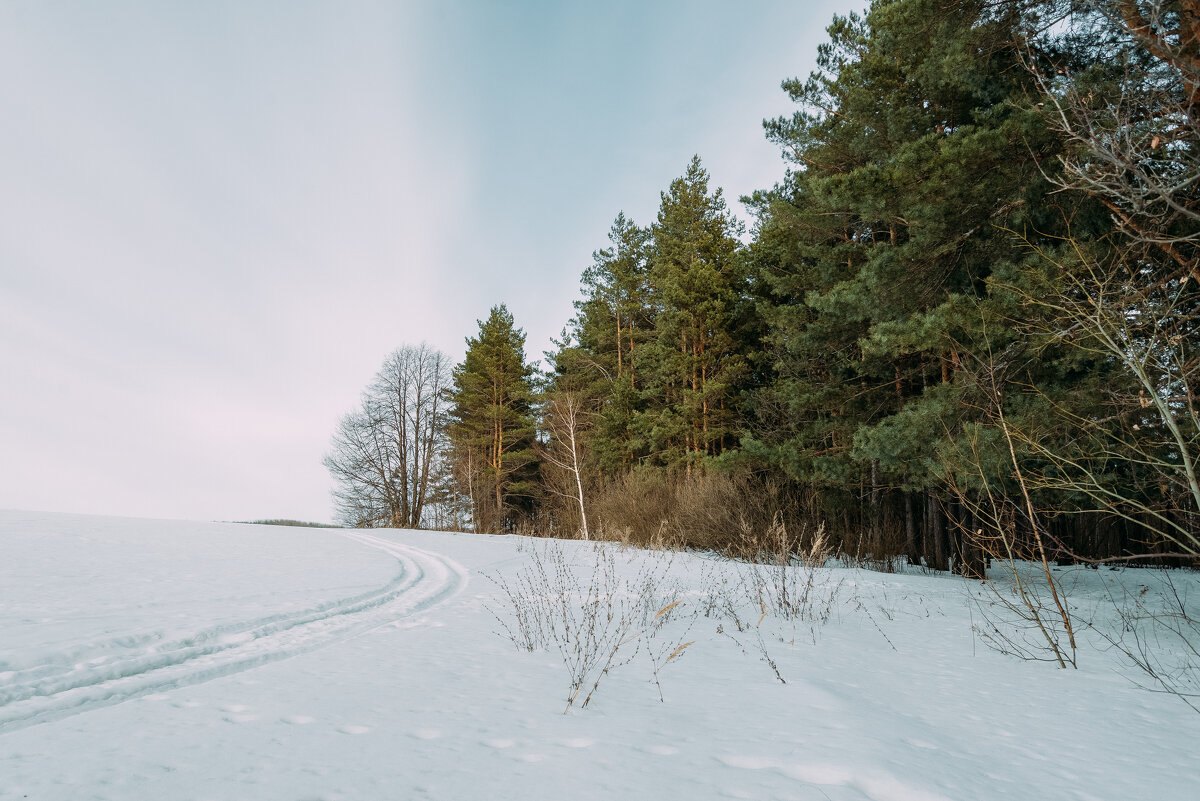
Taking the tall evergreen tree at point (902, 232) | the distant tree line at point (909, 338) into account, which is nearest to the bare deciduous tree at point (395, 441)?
the distant tree line at point (909, 338)

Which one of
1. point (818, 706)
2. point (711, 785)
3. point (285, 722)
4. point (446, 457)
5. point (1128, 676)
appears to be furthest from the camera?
point (446, 457)

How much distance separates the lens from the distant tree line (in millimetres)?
4465

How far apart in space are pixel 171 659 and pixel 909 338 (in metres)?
8.54

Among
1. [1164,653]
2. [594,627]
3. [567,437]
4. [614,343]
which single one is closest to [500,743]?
[594,627]

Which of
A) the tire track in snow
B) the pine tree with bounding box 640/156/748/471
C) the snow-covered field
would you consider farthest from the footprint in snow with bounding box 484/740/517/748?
the pine tree with bounding box 640/156/748/471

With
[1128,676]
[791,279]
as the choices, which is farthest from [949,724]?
[791,279]

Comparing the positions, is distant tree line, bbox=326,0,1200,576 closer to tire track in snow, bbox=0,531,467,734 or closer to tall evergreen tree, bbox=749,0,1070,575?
tall evergreen tree, bbox=749,0,1070,575

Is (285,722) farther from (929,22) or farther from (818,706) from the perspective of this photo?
(929,22)

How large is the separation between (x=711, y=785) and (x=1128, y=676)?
3.56 meters

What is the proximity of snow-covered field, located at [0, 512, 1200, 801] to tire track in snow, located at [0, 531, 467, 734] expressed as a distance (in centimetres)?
2

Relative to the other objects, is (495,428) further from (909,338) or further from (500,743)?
(500,743)

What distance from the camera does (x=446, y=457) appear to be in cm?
2681

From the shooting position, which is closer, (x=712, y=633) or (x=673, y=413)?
(x=712, y=633)

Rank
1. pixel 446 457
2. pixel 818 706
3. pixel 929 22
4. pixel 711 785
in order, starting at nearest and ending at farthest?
pixel 711 785, pixel 818 706, pixel 929 22, pixel 446 457
